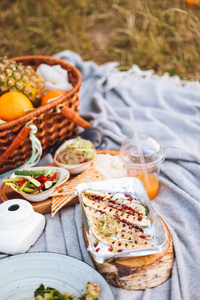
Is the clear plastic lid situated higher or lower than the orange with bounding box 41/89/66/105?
lower

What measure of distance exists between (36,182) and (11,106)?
0.54m

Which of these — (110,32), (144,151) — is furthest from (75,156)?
(110,32)

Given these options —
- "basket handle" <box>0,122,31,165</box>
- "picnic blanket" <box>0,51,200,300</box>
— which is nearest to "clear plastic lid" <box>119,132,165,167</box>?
"picnic blanket" <box>0,51,200,300</box>

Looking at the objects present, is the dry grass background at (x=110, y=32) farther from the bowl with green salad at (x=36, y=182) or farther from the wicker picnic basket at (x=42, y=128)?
the bowl with green salad at (x=36, y=182)

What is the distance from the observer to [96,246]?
1.42 m

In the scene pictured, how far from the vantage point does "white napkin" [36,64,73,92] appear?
247 centimetres

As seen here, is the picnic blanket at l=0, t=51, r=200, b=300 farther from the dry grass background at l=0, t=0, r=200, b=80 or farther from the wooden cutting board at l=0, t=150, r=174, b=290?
the dry grass background at l=0, t=0, r=200, b=80

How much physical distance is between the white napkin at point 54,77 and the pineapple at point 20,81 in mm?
117

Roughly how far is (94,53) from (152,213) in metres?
3.06

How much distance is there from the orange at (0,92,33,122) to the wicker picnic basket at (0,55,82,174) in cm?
9

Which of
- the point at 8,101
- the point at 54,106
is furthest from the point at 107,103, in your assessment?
the point at 8,101

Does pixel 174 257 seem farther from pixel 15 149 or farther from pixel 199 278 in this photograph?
pixel 15 149

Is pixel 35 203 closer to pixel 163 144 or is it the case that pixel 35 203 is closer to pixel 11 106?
pixel 11 106

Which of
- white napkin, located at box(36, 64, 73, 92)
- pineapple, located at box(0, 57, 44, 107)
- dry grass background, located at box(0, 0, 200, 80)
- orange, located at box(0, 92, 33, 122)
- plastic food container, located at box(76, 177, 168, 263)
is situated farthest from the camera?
dry grass background, located at box(0, 0, 200, 80)
